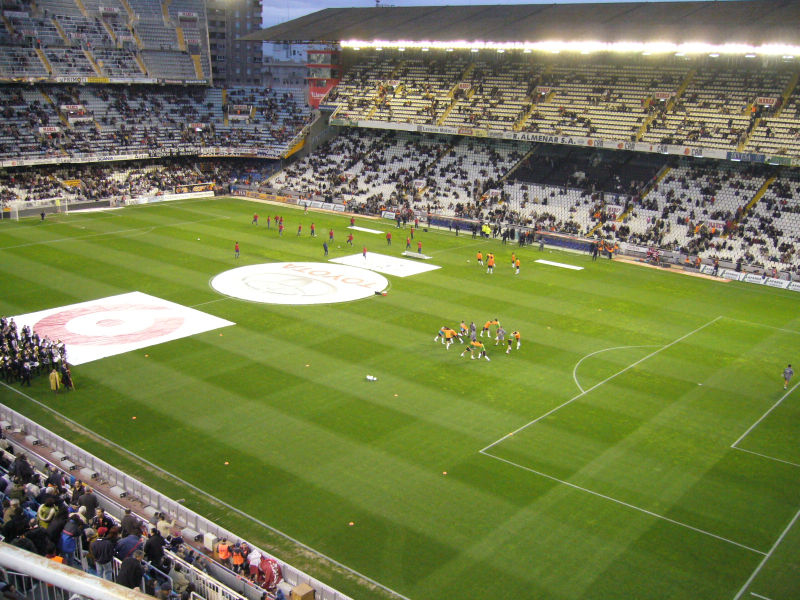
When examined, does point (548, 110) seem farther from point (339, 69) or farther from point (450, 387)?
point (450, 387)

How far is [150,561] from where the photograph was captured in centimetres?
1351

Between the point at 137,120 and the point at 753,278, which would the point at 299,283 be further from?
the point at 137,120

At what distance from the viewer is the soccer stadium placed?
1678 cm

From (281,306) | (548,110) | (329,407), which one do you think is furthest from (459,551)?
(548,110)

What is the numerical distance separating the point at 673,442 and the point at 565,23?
50.0 meters

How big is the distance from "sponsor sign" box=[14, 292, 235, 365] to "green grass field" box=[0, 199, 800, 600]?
0.92m

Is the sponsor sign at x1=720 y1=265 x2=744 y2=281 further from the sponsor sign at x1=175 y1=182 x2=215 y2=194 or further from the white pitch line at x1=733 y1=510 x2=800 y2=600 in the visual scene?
the sponsor sign at x1=175 y1=182 x2=215 y2=194

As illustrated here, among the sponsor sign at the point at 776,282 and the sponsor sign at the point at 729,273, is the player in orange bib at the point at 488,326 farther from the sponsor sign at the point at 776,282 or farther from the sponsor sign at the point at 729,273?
the sponsor sign at the point at 776,282

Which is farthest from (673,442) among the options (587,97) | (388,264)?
(587,97)

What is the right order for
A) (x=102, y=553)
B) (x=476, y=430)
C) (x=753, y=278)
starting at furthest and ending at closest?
(x=753, y=278) < (x=476, y=430) < (x=102, y=553)

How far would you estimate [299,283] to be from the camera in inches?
1542

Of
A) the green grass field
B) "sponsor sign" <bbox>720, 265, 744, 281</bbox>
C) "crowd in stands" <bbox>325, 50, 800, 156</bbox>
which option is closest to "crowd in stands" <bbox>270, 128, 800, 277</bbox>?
"sponsor sign" <bbox>720, 265, 744, 281</bbox>

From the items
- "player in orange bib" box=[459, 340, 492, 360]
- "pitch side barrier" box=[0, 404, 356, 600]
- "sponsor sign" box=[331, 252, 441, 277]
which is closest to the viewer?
"pitch side barrier" box=[0, 404, 356, 600]

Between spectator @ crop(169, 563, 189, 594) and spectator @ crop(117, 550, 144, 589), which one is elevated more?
spectator @ crop(117, 550, 144, 589)
